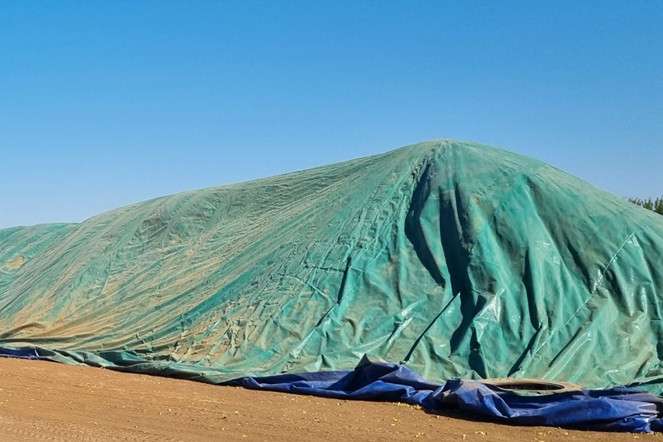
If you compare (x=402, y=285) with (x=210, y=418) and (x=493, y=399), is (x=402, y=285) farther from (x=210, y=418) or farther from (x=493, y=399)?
(x=210, y=418)

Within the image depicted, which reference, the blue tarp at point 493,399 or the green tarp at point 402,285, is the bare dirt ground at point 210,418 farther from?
the green tarp at point 402,285

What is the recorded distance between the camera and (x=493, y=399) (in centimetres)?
713

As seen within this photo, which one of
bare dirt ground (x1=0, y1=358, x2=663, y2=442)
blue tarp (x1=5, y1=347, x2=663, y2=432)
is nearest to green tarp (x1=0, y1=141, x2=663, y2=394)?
blue tarp (x1=5, y1=347, x2=663, y2=432)

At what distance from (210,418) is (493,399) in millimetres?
2669

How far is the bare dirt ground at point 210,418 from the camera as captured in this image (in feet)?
20.8

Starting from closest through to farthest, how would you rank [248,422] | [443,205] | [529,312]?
1. [248,422]
2. [529,312]
3. [443,205]

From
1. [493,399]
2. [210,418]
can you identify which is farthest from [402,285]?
[210,418]

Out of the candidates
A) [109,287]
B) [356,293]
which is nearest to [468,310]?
[356,293]

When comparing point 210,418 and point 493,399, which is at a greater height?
point 210,418

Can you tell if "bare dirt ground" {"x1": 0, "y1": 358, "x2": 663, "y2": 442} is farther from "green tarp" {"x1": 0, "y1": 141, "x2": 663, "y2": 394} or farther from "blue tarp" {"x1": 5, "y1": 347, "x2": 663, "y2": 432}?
"green tarp" {"x1": 0, "y1": 141, "x2": 663, "y2": 394}

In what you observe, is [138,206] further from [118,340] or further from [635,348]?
[635,348]

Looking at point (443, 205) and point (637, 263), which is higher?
point (443, 205)

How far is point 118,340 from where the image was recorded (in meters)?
12.0

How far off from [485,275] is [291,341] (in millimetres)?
2665
